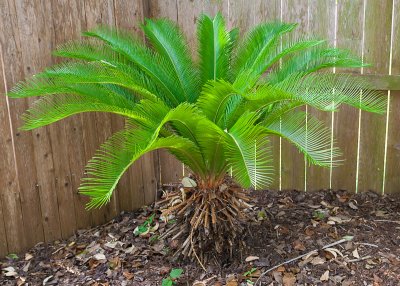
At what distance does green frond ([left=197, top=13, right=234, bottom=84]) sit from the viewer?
295cm

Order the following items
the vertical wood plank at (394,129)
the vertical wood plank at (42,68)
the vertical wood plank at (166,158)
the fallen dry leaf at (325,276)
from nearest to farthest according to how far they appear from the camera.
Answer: the fallen dry leaf at (325,276)
the vertical wood plank at (42,68)
the vertical wood plank at (394,129)
the vertical wood plank at (166,158)

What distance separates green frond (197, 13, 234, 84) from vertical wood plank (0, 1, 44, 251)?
4.19 ft

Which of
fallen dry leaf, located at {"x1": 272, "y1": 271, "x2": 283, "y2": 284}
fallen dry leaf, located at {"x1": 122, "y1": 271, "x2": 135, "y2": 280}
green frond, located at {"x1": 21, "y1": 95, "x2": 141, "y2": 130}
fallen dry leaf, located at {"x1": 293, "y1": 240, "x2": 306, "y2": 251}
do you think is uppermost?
green frond, located at {"x1": 21, "y1": 95, "x2": 141, "y2": 130}

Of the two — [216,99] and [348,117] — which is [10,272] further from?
[348,117]

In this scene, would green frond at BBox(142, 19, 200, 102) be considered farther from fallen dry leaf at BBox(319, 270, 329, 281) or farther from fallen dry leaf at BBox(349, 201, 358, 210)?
fallen dry leaf at BBox(349, 201, 358, 210)

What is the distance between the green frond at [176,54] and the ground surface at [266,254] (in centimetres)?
109

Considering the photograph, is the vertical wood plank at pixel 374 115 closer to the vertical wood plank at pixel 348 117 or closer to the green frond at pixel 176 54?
the vertical wood plank at pixel 348 117

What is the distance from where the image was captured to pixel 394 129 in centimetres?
371

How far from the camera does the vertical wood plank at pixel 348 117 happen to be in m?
3.55

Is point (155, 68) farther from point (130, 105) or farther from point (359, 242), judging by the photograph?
point (359, 242)

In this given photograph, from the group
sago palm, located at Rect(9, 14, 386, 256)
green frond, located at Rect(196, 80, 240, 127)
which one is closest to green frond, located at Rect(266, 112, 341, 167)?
sago palm, located at Rect(9, 14, 386, 256)

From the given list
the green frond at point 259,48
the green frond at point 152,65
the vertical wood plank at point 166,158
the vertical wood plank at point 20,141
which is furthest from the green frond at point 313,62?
the vertical wood plank at point 20,141

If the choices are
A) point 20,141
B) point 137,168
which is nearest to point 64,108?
point 20,141

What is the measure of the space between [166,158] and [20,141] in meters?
1.42
